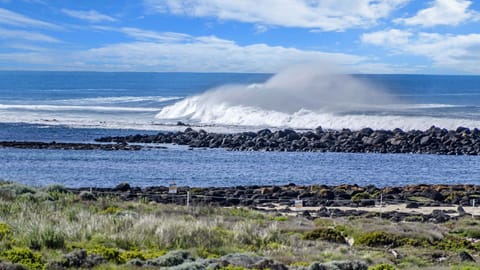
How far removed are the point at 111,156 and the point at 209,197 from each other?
1989 cm

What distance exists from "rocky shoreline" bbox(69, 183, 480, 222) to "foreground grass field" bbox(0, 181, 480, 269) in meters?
5.59

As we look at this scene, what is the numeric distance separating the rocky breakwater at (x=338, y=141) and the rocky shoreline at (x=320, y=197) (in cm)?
1978

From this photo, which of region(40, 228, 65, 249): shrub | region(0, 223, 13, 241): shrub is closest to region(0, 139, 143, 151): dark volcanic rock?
region(0, 223, 13, 241): shrub

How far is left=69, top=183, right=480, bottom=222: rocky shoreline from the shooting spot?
80.5 ft

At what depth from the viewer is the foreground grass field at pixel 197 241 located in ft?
34.8

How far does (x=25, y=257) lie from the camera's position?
985cm

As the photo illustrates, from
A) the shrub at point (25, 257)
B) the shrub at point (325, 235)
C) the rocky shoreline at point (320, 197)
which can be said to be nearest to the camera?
the shrub at point (25, 257)

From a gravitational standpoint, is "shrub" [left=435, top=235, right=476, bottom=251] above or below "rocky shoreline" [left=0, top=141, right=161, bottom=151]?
below

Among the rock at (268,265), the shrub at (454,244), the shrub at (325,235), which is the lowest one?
the shrub at (454,244)

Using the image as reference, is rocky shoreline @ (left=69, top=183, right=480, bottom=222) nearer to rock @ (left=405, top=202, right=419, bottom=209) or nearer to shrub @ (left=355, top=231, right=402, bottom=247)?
rock @ (left=405, top=202, right=419, bottom=209)

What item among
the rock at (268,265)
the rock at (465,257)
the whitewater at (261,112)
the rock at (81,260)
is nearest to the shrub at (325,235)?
the rock at (465,257)

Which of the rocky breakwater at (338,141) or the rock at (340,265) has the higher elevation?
the rocky breakwater at (338,141)

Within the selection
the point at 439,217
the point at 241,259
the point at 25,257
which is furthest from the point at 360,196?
the point at 25,257

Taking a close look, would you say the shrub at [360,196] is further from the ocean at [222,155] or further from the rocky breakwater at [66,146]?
the rocky breakwater at [66,146]
